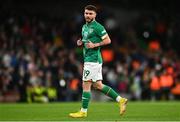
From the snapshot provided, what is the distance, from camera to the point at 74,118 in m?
14.8

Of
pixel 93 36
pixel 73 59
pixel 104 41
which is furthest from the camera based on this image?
pixel 73 59

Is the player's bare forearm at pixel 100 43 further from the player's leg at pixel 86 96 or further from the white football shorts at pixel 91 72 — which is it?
the player's leg at pixel 86 96

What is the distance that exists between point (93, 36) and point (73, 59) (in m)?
13.7

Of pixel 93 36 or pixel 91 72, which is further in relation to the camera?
pixel 93 36

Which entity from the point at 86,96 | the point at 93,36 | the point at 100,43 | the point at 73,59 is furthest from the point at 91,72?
the point at 73,59

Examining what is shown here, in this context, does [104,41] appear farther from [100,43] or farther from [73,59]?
[73,59]

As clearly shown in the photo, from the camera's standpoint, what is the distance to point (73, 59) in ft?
95.1

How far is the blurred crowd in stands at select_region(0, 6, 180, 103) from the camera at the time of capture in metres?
27.0

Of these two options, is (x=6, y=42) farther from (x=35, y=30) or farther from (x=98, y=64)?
(x=98, y=64)

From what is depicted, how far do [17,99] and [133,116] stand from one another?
11.7 metres

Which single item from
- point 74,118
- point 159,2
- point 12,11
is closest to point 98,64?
point 74,118

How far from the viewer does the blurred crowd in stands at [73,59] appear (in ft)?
88.5

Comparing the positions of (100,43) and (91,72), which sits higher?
(100,43)

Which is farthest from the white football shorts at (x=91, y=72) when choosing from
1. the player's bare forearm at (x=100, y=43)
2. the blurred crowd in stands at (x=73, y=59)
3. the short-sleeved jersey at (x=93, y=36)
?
the blurred crowd in stands at (x=73, y=59)
